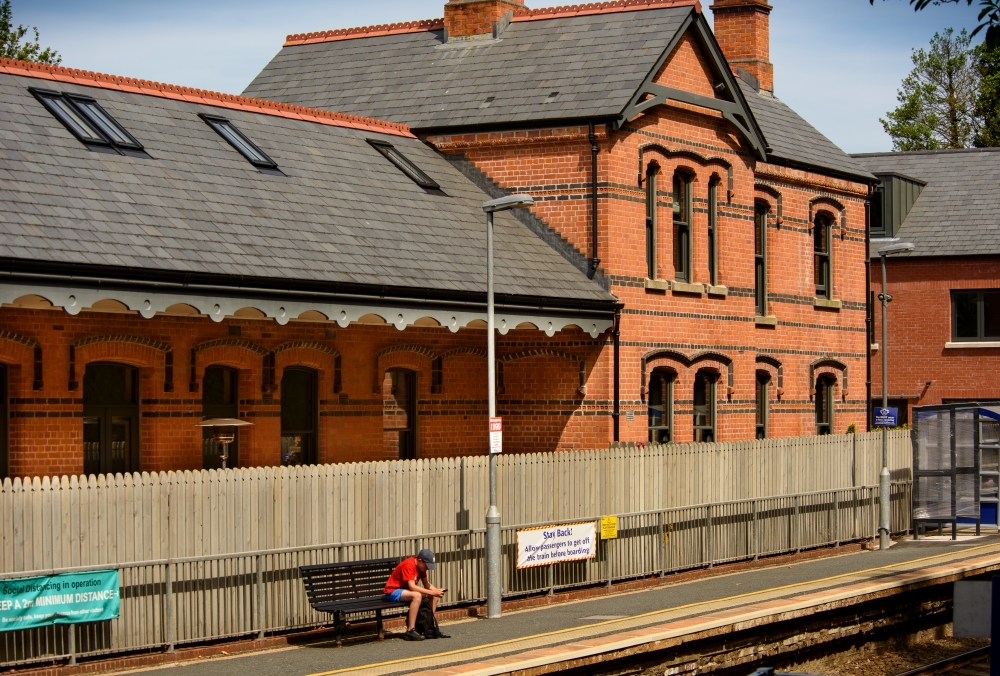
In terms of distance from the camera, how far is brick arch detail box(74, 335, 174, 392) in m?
17.7

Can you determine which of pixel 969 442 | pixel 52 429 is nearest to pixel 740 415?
pixel 969 442

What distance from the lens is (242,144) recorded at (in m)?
21.4

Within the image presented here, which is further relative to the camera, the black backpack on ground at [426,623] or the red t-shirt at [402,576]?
the red t-shirt at [402,576]

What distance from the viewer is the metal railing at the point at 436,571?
46.5ft

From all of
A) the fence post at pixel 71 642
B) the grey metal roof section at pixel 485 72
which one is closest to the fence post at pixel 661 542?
the grey metal roof section at pixel 485 72

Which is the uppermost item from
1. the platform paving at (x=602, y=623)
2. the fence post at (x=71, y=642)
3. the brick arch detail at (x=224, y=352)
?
the brick arch detail at (x=224, y=352)

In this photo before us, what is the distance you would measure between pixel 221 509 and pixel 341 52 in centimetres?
1647

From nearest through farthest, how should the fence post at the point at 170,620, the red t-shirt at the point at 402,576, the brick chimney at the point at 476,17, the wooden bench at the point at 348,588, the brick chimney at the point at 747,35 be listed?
1. the fence post at the point at 170,620
2. the wooden bench at the point at 348,588
3. the red t-shirt at the point at 402,576
4. the brick chimney at the point at 476,17
5. the brick chimney at the point at 747,35

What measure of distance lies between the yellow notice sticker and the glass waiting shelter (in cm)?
841

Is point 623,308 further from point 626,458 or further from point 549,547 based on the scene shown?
point 549,547

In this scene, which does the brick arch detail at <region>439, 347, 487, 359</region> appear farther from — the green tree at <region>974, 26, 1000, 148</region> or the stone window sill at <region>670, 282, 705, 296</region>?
the green tree at <region>974, 26, 1000, 148</region>

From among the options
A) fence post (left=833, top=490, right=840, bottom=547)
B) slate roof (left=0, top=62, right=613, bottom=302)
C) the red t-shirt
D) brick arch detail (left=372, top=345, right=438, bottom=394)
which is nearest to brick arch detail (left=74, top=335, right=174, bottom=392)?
slate roof (left=0, top=62, right=613, bottom=302)

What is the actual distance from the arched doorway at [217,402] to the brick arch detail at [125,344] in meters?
0.79

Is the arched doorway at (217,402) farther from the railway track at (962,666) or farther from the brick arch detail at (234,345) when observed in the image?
the railway track at (962,666)
